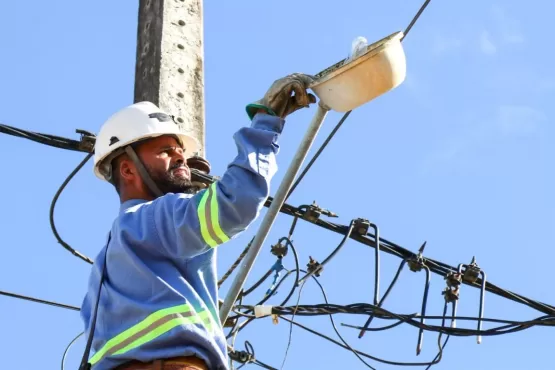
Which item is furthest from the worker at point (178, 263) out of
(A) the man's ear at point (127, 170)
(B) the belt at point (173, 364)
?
(A) the man's ear at point (127, 170)

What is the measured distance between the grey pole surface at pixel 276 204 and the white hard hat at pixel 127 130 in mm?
455

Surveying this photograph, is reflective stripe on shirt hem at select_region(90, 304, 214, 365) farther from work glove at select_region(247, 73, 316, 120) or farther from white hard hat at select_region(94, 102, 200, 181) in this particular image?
white hard hat at select_region(94, 102, 200, 181)

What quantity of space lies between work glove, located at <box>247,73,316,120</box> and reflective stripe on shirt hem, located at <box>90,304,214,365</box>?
75 cm

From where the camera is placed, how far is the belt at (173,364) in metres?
4.49

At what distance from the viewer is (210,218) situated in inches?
179

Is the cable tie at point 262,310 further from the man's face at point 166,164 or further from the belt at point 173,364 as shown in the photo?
the belt at point 173,364

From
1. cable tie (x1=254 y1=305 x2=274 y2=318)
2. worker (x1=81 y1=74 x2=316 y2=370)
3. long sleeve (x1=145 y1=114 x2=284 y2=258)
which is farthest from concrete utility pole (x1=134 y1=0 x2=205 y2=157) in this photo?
long sleeve (x1=145 y1=114 x2=284 y2=258)

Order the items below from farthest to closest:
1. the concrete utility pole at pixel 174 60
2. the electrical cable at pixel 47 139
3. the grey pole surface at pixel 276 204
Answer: the electrical cable at pixel 47 139 → the concrete utility pole at pixel 174 60 → the grey pole surface at pixel 276 204

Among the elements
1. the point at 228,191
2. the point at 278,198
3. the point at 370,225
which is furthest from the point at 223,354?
the point at 370,225

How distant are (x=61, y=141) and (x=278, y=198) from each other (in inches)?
77.5

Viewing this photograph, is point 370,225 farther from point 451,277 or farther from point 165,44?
point 165,44

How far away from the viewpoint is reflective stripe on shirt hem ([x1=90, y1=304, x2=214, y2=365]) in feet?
14.9

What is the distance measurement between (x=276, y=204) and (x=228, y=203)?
34.2 inches

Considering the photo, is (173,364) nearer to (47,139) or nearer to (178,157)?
(178,157)
